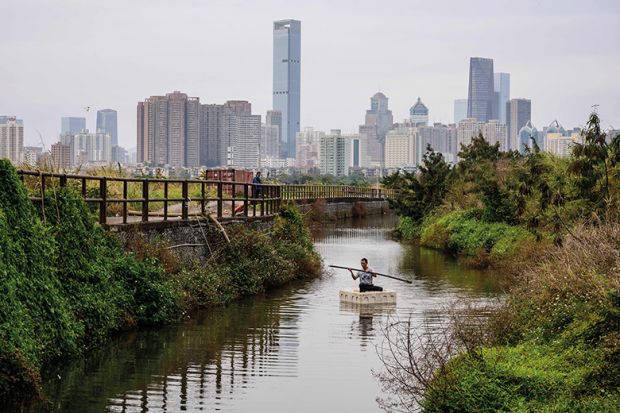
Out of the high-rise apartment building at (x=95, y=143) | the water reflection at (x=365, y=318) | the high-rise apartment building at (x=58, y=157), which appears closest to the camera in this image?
the water reflection at (x=365, y=318)

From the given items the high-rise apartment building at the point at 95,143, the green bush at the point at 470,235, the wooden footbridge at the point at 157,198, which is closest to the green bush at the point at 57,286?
the wooden footbridge at the point at 157,198

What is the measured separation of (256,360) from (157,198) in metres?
9.88

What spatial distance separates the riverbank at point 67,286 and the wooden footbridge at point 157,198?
0.82m

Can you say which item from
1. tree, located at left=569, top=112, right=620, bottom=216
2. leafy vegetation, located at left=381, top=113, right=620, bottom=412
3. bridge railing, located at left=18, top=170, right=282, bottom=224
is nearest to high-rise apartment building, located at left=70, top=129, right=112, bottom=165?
bridge railing, located at left=18, top=170, right=282, bottom=224

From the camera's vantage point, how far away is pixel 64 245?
782 inches

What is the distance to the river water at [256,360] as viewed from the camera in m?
15.7

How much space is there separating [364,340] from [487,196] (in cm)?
2484

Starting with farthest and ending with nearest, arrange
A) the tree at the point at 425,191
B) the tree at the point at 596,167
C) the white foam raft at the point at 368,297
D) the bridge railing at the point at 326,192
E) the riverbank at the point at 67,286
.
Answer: the bridge railing at the point at 326,192, the tree at the point at 425,191, the tree at the point at 596,167, the white foam raft at the point at 368,297, the riverbank at the point at 67,286

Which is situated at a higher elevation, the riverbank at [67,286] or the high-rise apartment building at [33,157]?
the high-rise apartment building at [33,157]

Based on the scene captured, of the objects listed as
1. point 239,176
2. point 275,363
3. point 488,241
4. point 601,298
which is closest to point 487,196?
point 488,241

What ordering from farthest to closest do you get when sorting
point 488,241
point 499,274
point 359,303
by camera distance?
point 488,241 → point 499,274 → point 359,303

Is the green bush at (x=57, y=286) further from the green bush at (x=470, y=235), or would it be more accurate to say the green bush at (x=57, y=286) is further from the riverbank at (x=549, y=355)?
the green bush at (x=470, y=235)

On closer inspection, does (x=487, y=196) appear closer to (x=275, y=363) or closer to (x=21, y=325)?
(x=275, y=363)

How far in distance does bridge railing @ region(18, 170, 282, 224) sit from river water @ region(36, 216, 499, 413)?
3.17 meters
